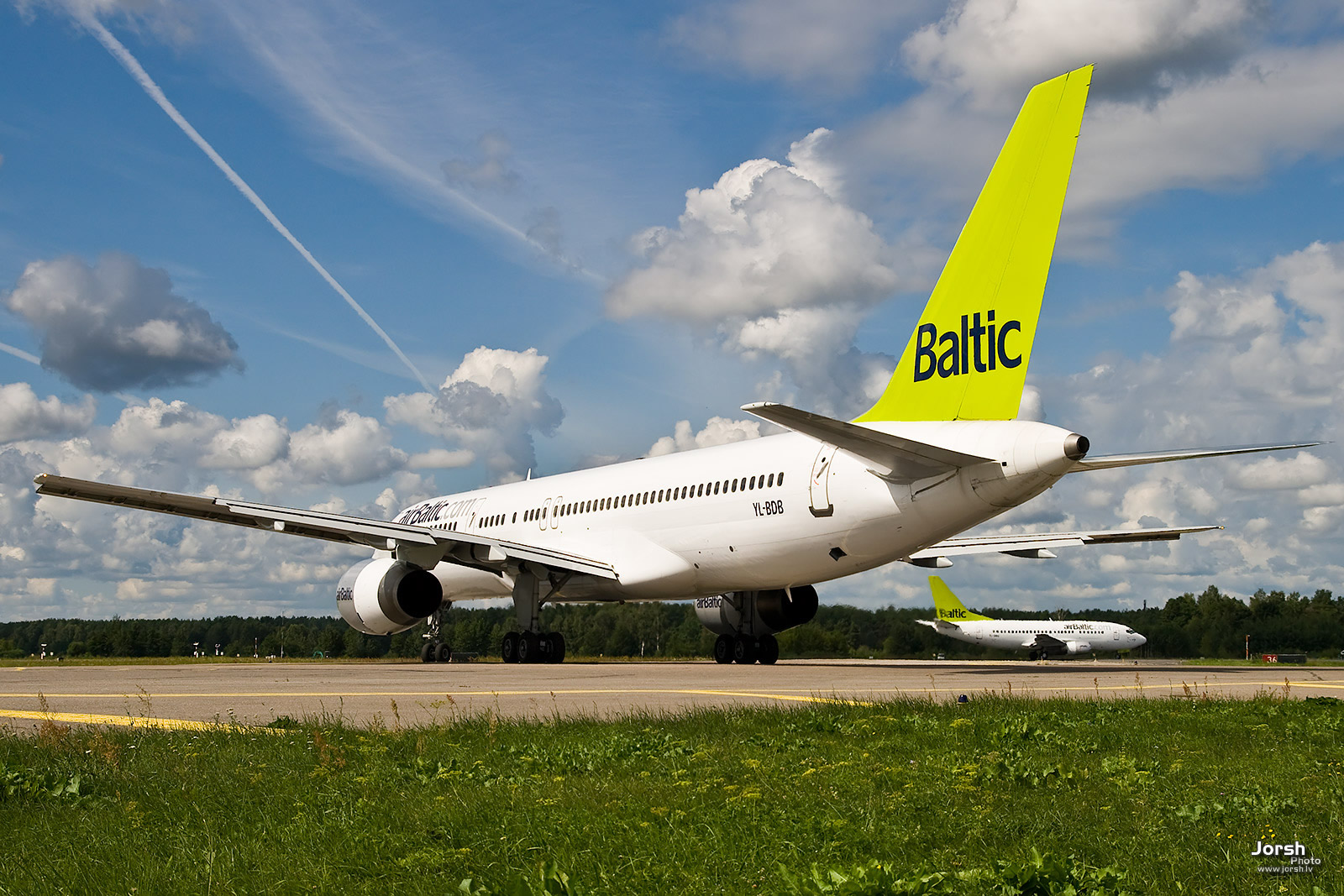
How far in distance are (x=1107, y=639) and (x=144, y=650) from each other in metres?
62.9

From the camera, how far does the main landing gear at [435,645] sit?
32.8 meters

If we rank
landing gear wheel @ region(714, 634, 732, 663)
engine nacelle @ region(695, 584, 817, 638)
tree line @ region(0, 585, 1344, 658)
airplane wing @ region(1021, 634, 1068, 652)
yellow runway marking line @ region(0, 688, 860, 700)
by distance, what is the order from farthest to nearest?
airplane wing @ region(1021, 634, 1068, 652) < tree line @ region(0, 585, 1344, 658) < landing gear wheel @ region(714, 634, 732, 663) < engine nacelle @ region(695, 584, 817, 638) < yellow runway marking line @ region(0, 688, 860, 700)

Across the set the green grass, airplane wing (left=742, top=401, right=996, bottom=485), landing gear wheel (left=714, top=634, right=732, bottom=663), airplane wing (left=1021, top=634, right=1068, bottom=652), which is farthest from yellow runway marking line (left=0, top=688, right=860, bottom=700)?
airplane wing (left=1021, top=634, right=1068, bottom=652)

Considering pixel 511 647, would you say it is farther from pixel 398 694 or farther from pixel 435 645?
pixel 398 694

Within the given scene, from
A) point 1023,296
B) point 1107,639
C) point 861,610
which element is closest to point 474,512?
point 1023,296

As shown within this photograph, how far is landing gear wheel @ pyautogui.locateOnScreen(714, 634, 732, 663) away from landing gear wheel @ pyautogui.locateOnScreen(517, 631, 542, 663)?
4.29 metres

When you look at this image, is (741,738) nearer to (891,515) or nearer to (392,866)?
(392,866)

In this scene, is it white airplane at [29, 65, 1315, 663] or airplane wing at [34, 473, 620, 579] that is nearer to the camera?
white airplane at [29, 65, 1315, 663]

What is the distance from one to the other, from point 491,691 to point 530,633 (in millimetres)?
12907

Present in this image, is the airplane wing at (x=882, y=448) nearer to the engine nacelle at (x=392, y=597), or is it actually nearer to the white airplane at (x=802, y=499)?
the white airplane at (x=802, y=499)

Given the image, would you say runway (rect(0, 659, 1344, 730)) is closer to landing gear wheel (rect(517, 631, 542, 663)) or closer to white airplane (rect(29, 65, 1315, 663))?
white airplane (rect(29, 65, 1315, 663))

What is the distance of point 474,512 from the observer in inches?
1341

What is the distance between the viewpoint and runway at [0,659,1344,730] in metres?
11.7

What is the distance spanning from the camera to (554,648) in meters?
27.3
